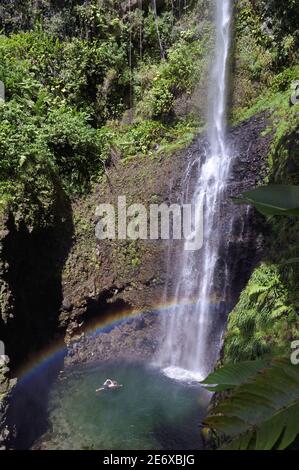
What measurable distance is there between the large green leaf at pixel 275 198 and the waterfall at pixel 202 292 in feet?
27.3

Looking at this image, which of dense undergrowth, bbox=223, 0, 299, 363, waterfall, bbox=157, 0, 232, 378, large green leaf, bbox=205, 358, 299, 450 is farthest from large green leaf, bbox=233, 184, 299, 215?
waterfall, bbox=157, 0, 232, 378

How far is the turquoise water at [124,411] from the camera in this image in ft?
21.6

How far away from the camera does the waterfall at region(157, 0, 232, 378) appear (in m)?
9.93

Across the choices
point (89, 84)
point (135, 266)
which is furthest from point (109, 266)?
point (89, 84)

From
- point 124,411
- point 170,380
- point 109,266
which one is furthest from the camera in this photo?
point 109,266

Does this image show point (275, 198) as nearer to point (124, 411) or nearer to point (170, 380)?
point (124, 411)

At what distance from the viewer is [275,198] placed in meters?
1.65

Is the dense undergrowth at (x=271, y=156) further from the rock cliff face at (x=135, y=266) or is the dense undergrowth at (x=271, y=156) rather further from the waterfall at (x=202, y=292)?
the waterfall at (x=202, y=292)

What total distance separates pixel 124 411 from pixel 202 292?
139 inches

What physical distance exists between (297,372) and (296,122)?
889cm

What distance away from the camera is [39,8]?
16.2 meters

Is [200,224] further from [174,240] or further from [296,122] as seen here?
[296,122]

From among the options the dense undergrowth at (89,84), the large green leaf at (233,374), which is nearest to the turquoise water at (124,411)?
the dense undergrowth at (89,84)

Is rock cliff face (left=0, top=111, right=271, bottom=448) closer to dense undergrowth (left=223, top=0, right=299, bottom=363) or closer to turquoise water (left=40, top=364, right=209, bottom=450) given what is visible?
dense undergrowth (left=223, top=0, right=299, bottom=363)
